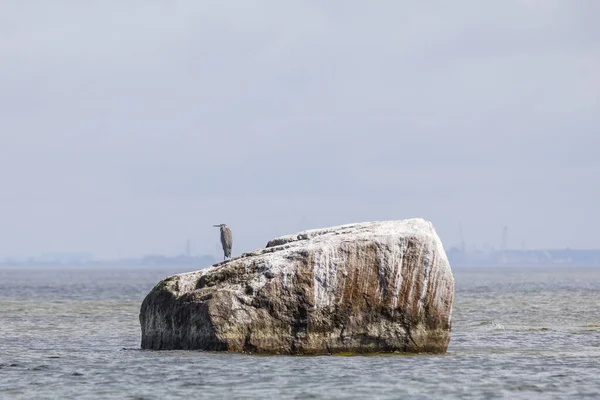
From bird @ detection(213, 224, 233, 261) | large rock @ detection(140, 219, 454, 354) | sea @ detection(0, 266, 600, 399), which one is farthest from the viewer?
bird @ detection(213, 224, 233, 261)

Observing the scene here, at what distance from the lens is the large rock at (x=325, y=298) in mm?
23156

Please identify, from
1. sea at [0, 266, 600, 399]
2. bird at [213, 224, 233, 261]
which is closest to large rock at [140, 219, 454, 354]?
sea at [0, 266, 600, 399]

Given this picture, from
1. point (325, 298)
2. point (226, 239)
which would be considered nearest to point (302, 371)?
point (325, 298)

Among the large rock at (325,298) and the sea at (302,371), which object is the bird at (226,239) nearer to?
the sea at (302,371)

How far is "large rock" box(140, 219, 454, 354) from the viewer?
2316 centimetres

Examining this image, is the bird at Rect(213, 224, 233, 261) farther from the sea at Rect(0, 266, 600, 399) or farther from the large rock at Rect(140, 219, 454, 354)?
the large rock at Rect(140, 219, 454, 354)

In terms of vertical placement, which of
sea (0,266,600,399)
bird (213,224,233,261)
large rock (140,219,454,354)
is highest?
bird (213,224,233,261)

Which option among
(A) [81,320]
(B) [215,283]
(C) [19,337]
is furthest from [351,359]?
(A) [81,320]

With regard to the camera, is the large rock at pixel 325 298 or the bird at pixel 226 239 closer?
the large rock at pixel 325 298

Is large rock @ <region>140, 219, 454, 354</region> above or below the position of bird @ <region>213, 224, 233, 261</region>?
below

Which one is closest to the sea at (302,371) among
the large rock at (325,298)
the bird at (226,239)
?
Result: the large rock at (325,298)

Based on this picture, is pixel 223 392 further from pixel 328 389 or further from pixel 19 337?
pixel 19 337

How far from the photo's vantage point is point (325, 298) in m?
23.3

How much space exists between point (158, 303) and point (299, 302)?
3.28 metres
